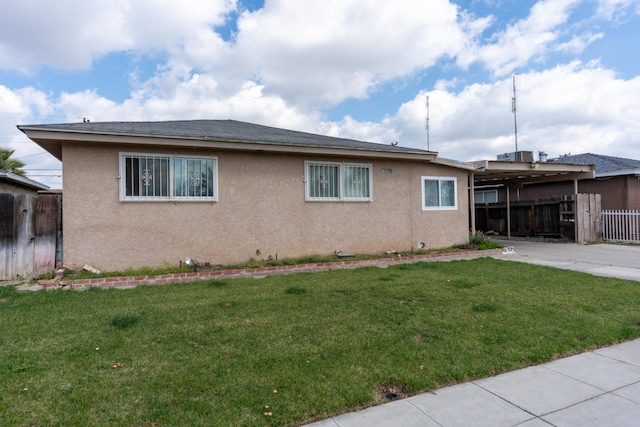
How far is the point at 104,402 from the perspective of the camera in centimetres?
265

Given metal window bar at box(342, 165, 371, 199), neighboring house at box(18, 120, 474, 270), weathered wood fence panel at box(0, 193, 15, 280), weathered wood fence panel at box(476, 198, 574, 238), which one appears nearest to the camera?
weathered wood fence panel at box(0, 193, 15, 280)

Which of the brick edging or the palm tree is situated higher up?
the palm tree

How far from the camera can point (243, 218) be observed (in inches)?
328

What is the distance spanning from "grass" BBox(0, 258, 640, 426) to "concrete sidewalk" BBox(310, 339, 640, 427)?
14 centimetres

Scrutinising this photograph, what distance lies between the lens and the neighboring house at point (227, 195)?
714 centimetres

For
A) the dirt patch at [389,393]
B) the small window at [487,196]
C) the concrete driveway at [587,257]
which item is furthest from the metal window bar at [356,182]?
the small window at [487,196]

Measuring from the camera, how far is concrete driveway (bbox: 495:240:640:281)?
7980mm

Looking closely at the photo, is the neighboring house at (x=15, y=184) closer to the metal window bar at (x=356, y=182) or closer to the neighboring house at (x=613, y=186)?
the metal window bar at (x=356, y=182)

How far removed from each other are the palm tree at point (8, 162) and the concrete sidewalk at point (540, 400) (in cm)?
1762

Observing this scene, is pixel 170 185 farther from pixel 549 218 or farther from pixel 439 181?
pixel 549 218

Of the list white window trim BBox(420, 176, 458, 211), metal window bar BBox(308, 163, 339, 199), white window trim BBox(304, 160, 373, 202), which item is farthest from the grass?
white window trim BBox(420, 176, 458, 211)

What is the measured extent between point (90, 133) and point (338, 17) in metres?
7.29

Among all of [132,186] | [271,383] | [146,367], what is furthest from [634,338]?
[132,186]

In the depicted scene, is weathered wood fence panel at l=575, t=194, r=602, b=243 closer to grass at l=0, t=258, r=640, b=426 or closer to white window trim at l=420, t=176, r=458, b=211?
white window trim at l=420, t=176, r=458, b=211
